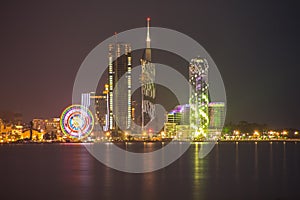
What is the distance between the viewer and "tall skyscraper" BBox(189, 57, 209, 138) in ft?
537

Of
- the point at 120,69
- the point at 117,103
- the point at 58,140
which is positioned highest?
the point at 120,69

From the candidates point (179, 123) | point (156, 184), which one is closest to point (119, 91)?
point (179, 123)

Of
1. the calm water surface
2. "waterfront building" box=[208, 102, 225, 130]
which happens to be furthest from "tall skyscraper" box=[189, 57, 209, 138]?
the calm water surface

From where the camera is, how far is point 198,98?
584 ft

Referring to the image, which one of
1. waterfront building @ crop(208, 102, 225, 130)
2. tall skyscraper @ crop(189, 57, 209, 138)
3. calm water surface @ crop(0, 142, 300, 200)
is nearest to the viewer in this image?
calm water surface @ crop(0, 142, 300, 200)

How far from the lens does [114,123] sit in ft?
557

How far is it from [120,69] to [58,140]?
42.5 meters

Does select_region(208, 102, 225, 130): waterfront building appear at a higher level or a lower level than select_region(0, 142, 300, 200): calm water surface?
higher

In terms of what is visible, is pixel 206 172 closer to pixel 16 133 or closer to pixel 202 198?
pixel 202 198

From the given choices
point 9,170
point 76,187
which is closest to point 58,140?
point 9,170

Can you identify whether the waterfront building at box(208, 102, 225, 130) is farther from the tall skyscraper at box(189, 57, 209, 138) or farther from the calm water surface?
the calm water surface

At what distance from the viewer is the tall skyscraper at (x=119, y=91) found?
170375mm

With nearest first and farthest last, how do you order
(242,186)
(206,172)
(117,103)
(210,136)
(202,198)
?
(202,198), (242,186), (206,172), (210,136), (117,103)

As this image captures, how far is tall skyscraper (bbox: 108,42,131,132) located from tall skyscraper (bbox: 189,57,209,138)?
2125 cm
